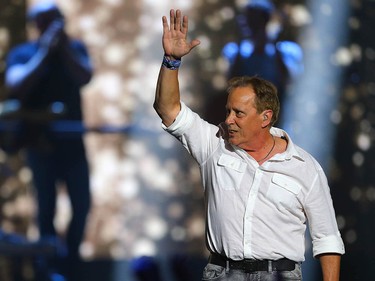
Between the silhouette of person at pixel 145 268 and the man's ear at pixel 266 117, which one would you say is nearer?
the man's ear at pixel 266 117

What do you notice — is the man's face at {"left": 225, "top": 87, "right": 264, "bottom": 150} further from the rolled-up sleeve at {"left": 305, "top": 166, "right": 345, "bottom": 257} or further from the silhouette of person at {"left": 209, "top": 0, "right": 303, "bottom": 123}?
the silhouette of person at {"left": 209, "top": 0, "right": 303, "bottom": 123}

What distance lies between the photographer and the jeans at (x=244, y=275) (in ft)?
9.80

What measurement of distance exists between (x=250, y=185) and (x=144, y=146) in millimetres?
2414

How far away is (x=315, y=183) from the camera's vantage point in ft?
10.2

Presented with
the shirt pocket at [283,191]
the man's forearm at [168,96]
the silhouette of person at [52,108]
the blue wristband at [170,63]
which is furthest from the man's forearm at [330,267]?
the silhouette of person at [52,108]

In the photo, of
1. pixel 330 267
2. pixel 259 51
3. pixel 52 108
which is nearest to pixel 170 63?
pixel 330 267

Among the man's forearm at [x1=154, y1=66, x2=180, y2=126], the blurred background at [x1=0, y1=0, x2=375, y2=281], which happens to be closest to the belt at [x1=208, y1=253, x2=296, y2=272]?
the man's forearm at [x1=154, y1=66, x2=180, y2=126]

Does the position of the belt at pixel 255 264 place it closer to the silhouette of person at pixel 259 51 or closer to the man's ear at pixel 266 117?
the man's ear at pixel 266 117

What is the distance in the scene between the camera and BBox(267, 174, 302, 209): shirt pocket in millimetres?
3029

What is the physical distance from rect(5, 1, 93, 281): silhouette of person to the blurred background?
47 millimetres

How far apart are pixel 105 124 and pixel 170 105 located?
7.68 ft

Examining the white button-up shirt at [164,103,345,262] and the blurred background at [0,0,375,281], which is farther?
the blurred background at [0,0,375,281]

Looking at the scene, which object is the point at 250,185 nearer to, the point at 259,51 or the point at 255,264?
the point at 255,264

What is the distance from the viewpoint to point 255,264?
9.82ft
